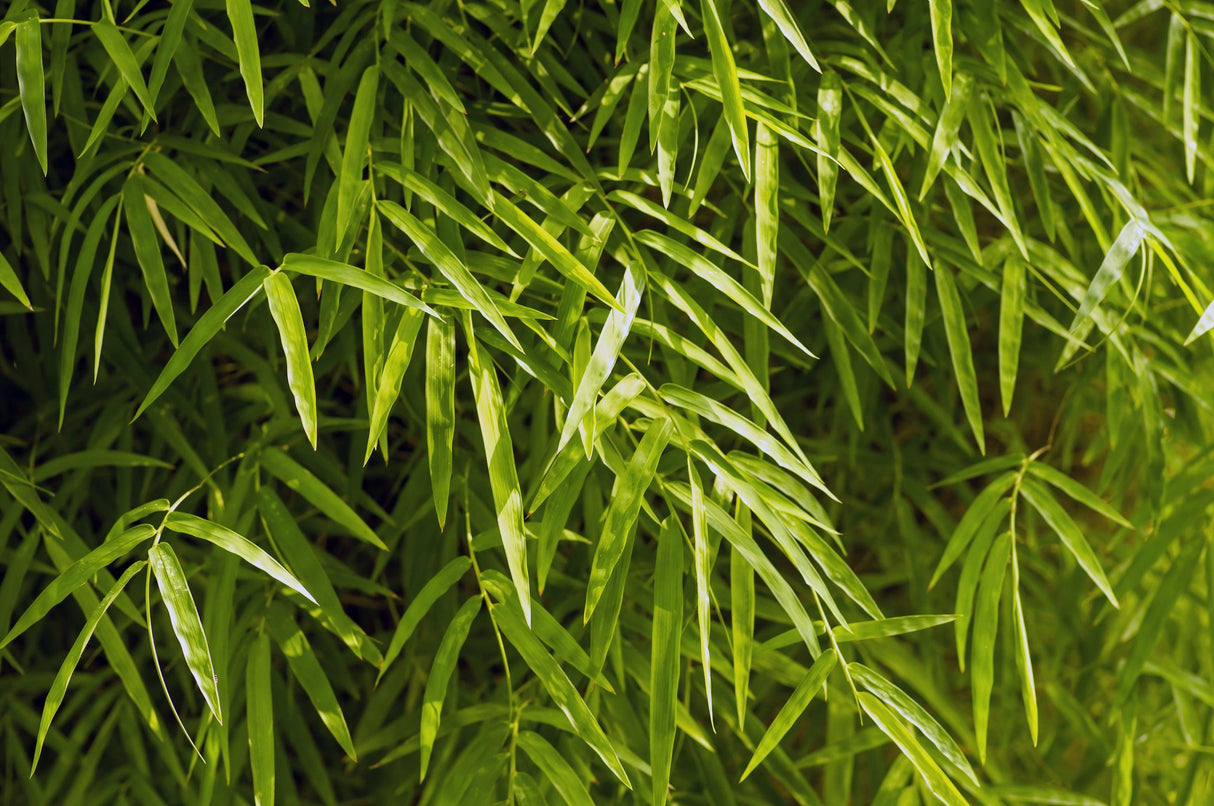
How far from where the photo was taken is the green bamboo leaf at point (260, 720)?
69 centimetres

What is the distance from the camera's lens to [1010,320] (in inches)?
34.6

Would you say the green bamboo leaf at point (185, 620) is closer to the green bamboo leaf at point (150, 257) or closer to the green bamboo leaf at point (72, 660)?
Answer: the green bamboo leaf at point (72, 660)

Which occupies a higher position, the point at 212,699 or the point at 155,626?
the point at 212,699

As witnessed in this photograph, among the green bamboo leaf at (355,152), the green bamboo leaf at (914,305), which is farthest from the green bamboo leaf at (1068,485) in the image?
the green bamboo leaf at (355,152)

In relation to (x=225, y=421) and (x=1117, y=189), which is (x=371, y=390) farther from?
(x=1117, y=189)


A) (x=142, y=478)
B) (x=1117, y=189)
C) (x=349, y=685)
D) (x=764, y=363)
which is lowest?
(x=349, y=685)

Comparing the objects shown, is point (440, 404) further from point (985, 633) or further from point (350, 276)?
point (985, 633)

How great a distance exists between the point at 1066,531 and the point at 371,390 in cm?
57

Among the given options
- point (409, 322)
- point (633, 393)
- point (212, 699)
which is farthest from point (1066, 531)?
point (212, 699)

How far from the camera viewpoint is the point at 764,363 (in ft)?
2.82

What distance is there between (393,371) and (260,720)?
0.92ft

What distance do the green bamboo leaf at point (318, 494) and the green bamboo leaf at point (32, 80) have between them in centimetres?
27

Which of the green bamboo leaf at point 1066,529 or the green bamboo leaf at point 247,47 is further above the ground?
the green bamboo leaf at point 247,47

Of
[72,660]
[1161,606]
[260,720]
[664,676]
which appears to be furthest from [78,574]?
[1161,606]
